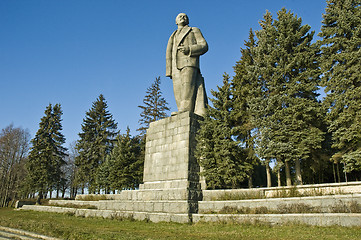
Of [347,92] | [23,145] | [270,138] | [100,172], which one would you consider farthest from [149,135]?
[23,145]

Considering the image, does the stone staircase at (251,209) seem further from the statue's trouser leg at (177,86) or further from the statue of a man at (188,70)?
the statue's trouser leg at (177,86)

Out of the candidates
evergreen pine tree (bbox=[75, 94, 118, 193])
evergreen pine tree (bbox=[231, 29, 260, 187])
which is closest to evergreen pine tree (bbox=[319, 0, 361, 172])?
evergreen pine tree (bbox=[231, 29, 260, 187])

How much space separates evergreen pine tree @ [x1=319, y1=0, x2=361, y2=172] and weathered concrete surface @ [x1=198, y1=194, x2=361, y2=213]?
240 inches

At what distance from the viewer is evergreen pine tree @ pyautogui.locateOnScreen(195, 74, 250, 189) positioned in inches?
457

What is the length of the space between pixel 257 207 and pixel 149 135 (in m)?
6.75

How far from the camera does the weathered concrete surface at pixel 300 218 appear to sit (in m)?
6.54

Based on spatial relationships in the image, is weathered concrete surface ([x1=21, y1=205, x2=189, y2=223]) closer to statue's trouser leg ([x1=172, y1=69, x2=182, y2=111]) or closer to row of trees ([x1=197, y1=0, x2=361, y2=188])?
row of trees ([x1=197, y1=0, x2=361, y2=188])

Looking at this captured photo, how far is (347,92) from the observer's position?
13.3 metres

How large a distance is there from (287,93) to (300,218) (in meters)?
9.13

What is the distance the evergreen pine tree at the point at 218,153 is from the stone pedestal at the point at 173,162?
1.32 ft

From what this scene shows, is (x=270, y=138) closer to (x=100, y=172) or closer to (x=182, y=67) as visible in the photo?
(x=182, y=67)

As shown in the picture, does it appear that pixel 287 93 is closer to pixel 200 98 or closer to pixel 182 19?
pixel 200 98

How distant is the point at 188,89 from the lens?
12938mm

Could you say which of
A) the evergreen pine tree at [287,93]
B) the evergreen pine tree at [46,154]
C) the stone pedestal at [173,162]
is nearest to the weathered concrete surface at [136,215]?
the stone pedestal at [173,162]
